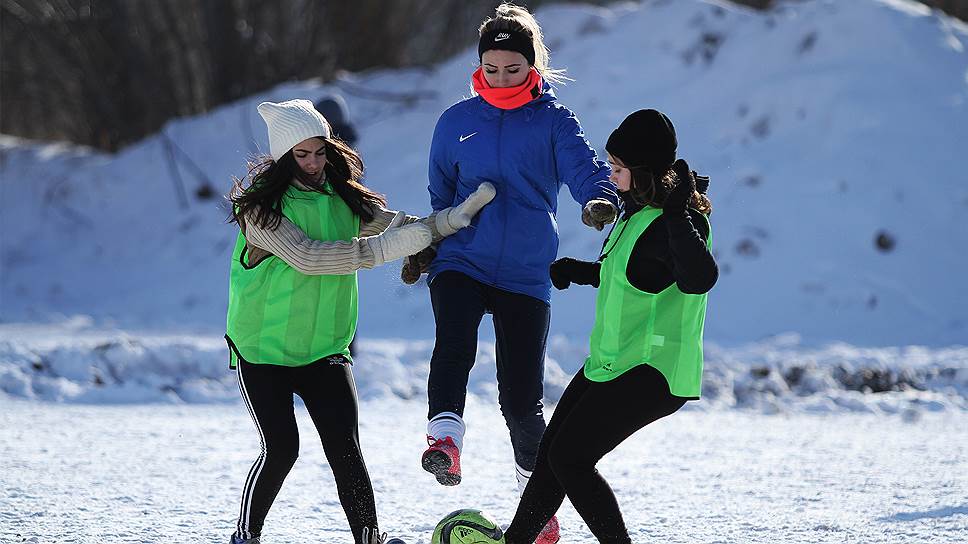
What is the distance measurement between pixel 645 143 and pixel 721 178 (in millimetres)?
8493

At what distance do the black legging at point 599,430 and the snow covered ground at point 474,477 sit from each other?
0.98m

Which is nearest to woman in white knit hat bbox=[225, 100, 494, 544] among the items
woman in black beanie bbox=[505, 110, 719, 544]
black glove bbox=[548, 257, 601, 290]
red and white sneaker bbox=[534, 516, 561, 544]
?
black glove bbox=[548, 257, 601, 290]

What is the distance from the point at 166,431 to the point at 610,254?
3.91 meters

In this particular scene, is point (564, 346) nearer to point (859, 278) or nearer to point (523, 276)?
point (859, 278)

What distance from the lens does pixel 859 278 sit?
10.7 m

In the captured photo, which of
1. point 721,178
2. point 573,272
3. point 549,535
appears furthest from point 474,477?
point 721,178

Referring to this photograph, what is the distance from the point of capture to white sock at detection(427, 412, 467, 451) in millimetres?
3762

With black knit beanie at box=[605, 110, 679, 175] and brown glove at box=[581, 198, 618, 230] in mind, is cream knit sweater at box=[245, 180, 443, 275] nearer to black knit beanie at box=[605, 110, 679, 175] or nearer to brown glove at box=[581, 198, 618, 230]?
brown glove at box=[581, 198, 618, 230]

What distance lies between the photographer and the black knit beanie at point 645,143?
11.5 feet

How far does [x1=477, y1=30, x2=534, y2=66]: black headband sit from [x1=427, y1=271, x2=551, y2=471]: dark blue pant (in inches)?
31.4

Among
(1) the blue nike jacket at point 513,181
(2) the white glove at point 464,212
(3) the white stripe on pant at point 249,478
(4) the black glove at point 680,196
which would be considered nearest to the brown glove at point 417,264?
(1) the blue nike jacket at point 513,181

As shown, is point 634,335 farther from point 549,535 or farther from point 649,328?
point 549,535

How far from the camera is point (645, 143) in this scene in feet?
11.4

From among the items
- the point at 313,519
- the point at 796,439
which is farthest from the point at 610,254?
the point at 796,439
